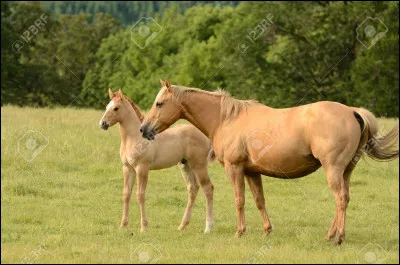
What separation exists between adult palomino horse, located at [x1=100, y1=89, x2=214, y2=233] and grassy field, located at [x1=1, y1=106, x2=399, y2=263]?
58cm

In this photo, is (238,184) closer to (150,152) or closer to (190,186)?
(150,152)

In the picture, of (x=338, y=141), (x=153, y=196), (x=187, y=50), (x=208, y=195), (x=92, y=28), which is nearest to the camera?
(x=338, y=141)

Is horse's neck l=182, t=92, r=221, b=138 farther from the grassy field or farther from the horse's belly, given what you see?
the grassy field

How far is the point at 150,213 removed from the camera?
46.8ft

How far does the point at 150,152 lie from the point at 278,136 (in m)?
2.64

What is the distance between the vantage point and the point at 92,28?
2968 inches

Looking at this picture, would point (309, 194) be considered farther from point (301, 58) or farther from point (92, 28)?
point (92, 28)

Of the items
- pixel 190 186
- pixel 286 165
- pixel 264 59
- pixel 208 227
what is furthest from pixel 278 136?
pixel 264 59

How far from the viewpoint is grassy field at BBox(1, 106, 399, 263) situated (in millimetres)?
9555

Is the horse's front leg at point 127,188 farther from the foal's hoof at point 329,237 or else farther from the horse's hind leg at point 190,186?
the foal's hoof at point 329,237

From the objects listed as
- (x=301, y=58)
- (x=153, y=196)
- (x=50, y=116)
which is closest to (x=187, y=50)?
(x=301, y=58)

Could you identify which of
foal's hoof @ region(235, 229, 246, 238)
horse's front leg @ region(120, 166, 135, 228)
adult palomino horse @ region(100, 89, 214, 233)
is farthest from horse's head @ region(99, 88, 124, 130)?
foal's hoof @ region(235, 229, 246, 238)

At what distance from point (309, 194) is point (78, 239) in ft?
24.0

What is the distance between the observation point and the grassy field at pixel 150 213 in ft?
31.3
